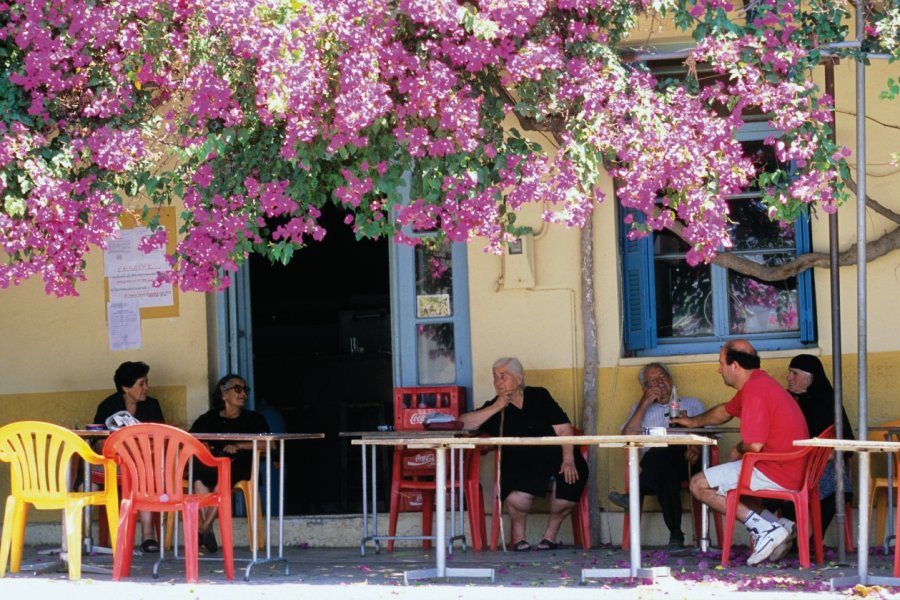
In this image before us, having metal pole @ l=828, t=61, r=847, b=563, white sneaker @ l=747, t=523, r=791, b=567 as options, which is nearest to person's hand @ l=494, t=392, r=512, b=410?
white sneaker @ l=747, t=523, r=791, b=567

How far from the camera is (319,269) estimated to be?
47.9 feet

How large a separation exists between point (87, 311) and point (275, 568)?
3.03 meters

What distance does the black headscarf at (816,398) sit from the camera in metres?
9.02

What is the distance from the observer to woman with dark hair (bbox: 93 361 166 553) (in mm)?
10242

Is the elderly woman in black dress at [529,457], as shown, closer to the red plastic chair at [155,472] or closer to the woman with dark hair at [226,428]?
the woman with dark hair at [226,428]

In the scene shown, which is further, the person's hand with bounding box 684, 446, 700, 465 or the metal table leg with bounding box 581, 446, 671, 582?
the person's hand with bounding box 684, 446, 700, 465

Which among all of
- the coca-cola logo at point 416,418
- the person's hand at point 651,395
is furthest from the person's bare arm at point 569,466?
the coca-cola logo at point 416,418

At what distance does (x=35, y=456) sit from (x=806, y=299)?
15.5ft

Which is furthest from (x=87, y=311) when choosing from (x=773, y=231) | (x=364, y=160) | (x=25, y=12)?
(x=773, y=231)

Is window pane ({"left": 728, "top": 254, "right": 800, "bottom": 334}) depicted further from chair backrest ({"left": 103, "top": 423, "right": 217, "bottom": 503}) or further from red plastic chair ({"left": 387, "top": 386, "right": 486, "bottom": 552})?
chair backrest ({"left": 103, "top": 423, "right": 217, "bottom": 503})

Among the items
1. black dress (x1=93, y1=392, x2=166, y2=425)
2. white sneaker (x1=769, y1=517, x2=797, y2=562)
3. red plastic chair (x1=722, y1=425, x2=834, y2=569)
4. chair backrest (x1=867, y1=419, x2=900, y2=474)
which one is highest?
black dress (x1=93, y1=392, x2=166, y2=425)

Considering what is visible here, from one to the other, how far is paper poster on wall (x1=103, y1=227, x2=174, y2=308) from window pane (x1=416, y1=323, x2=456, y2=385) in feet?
6.09

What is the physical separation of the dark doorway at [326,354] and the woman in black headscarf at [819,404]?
3.90 m

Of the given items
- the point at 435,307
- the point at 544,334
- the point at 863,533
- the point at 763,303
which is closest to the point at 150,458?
the point at 435,307
